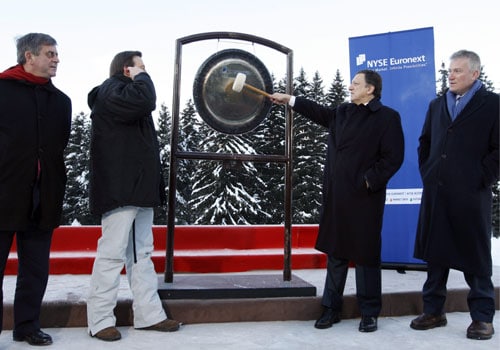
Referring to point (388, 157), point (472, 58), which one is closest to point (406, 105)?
point (472, 58)

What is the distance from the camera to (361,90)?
343 centimetres

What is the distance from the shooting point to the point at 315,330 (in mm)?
3291

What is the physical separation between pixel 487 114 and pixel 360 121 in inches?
31.0

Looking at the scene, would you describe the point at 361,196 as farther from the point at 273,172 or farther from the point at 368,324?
the point at 273,172

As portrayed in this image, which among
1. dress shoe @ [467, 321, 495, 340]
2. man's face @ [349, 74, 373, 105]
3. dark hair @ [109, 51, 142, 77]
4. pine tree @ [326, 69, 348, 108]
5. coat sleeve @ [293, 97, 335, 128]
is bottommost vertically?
dress shoe @ [467, 321, 495, 340]

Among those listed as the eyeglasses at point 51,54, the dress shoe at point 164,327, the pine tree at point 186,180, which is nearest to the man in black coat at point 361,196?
the dress shoe at point 164,327

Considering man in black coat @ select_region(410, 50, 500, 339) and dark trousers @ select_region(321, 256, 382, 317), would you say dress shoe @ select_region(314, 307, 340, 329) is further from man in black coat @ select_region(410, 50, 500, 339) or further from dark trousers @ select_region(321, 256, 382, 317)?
man in black coat @ select_region(410, 50, 500, 339)

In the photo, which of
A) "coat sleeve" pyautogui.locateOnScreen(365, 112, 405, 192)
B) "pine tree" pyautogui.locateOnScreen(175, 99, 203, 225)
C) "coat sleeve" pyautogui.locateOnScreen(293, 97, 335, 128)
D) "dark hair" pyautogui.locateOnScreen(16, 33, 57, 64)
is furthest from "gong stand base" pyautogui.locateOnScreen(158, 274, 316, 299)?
"pine tree" pyautogui.locateOnScreen(175, 99, 203, 225)

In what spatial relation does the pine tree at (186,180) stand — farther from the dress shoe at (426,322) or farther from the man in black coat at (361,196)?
the dress shoe at (426,322)

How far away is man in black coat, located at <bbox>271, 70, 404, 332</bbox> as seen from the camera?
10.8 feet

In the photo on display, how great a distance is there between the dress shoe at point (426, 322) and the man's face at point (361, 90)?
1499 mm

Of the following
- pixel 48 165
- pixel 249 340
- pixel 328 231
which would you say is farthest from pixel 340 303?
pixel 48 165

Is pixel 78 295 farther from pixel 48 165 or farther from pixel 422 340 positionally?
pixel 422 340

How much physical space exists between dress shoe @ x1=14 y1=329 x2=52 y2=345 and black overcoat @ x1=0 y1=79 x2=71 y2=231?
596 mm
